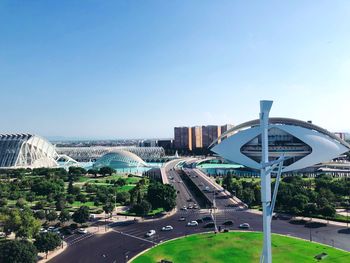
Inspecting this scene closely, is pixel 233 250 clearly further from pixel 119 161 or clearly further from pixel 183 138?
pixel 183 138

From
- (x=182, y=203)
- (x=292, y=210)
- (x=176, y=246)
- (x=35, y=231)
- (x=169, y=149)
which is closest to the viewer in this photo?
(x=176, y=246)

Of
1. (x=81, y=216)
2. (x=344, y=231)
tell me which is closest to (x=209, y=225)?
(x=344, y=231)

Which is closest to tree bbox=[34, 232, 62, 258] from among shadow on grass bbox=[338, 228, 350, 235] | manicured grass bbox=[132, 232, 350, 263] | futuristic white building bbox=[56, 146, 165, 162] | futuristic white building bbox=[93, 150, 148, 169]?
manicured grass bbox=[132, 232, 350, 263]

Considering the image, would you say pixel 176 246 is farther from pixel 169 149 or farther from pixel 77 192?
pixel 169 149

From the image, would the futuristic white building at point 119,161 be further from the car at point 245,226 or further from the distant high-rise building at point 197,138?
the car at point 245,226

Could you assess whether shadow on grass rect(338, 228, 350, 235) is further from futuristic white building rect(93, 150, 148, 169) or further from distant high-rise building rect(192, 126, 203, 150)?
distant high-rise building rect(192, 126, 203, 150)

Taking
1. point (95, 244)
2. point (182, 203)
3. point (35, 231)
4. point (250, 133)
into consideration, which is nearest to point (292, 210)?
point (182, 203)
